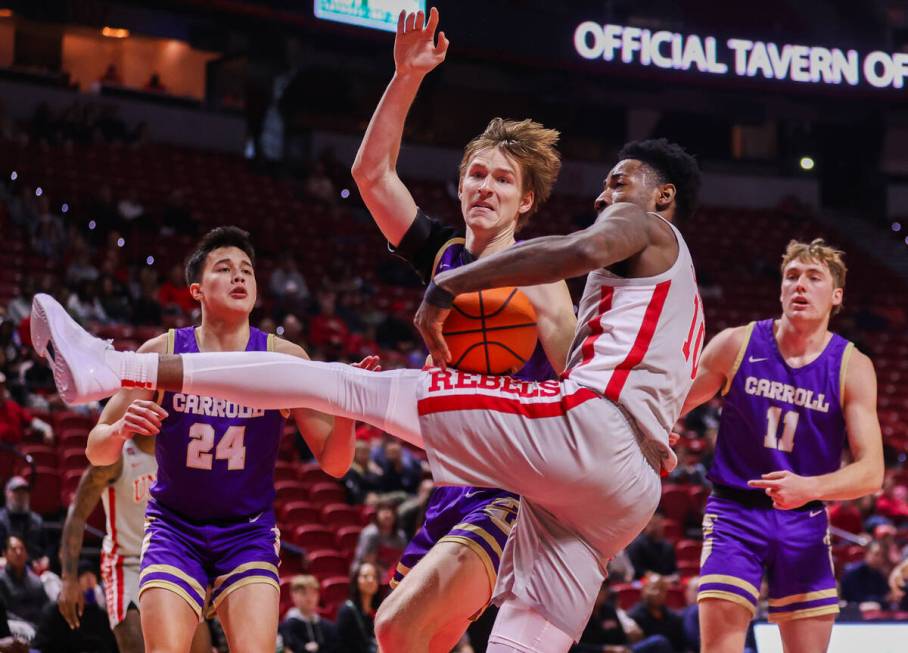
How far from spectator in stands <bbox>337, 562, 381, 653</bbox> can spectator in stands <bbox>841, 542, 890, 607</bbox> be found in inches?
173

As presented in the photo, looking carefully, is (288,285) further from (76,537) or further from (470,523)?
(470,523)

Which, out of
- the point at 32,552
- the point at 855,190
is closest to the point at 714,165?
the point at 855,190

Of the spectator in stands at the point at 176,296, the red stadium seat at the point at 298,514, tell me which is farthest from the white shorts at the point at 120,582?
the spectator in stands at the point at 176,296

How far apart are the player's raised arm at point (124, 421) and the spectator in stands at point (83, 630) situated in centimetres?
376

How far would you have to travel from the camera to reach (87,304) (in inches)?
549

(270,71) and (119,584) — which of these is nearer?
(119,584)

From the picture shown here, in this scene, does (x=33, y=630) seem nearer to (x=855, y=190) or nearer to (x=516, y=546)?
(x=516, y=546)

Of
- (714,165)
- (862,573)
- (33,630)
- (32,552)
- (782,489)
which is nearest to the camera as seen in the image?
(782,489)

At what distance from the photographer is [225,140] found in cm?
2298

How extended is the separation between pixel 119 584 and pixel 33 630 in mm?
2272

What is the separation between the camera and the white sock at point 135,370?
3.77 m

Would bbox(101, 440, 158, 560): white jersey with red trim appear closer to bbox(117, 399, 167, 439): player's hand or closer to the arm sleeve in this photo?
bbox(117, 399, 167, 439): player's hand

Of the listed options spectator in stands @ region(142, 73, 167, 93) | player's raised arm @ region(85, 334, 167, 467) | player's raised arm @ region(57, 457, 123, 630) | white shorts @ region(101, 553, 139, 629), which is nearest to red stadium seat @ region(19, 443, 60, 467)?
white shorts @ region(101, 553, 139, 629)

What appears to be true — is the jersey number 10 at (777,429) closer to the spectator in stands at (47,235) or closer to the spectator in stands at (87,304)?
the spectator in stands at (87,304)
